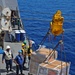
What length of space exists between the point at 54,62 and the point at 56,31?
2.50m

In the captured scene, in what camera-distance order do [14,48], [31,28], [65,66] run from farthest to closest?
[31,28] < [14,48] < [65,66]

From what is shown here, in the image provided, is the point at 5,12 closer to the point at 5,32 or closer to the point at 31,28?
the point at 5,32

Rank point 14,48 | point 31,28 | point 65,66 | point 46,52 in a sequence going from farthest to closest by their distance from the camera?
1. point 31,28
2. point 14,48
3. point 46,52
4. point 65,66

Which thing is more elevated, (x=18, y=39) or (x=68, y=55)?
(x=18, y=39)

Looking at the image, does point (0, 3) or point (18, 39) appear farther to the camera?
point (0, 3)

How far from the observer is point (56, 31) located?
1315 cm

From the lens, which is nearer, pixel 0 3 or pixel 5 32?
pixel 5 32

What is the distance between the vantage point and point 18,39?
22.8 meters

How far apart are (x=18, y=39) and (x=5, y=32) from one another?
1.27 meters

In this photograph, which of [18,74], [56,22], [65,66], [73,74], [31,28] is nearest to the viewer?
[56,22]

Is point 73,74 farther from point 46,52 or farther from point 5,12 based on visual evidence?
point 46,52

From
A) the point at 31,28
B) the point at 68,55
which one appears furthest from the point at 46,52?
the point at 31,28

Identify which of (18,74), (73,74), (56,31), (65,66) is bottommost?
(73,74)

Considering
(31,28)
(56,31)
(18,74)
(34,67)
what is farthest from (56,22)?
(31,28)
